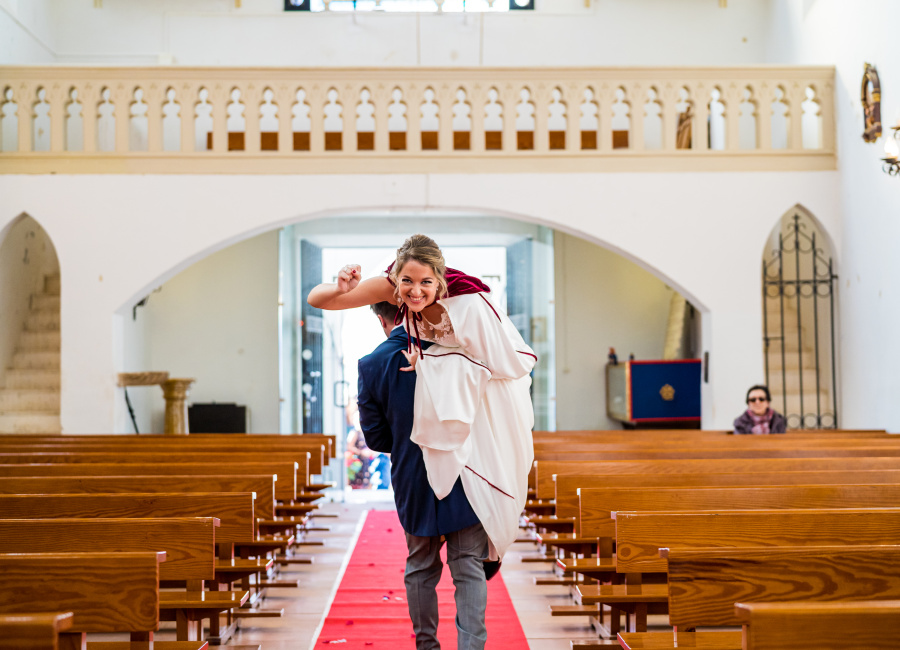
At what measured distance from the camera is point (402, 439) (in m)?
2.31

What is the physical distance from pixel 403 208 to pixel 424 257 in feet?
18.7

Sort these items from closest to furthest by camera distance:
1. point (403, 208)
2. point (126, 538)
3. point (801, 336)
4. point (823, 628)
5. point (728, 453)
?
point (823, 628), point (126, 538), point (728, 453), point (403, 208), point (801, 336)

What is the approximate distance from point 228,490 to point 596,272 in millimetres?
8012

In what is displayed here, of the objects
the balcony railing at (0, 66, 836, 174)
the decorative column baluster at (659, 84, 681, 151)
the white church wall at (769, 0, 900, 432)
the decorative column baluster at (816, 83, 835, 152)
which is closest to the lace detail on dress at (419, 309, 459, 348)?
the white church wall at (769, 0, 900, 432)

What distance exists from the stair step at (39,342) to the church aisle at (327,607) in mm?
4602

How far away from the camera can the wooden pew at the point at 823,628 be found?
57.7 inches

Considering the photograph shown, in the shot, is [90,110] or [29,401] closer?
[90,110]

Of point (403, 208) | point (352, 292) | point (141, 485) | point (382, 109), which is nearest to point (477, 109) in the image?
point (382, 109)

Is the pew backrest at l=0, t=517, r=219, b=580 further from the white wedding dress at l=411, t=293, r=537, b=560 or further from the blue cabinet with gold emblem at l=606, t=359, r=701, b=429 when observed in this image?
the blue cabinet with gold emblem at l=606, t=359, r=701, b=429

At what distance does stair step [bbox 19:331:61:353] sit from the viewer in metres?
9.01

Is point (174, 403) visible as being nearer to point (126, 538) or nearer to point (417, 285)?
point (126, 538)

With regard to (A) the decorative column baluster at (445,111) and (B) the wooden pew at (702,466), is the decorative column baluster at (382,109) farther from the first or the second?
(B) the wooden pew at (702,466)

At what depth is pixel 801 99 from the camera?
7586 millimetres

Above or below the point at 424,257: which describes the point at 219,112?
A: above
